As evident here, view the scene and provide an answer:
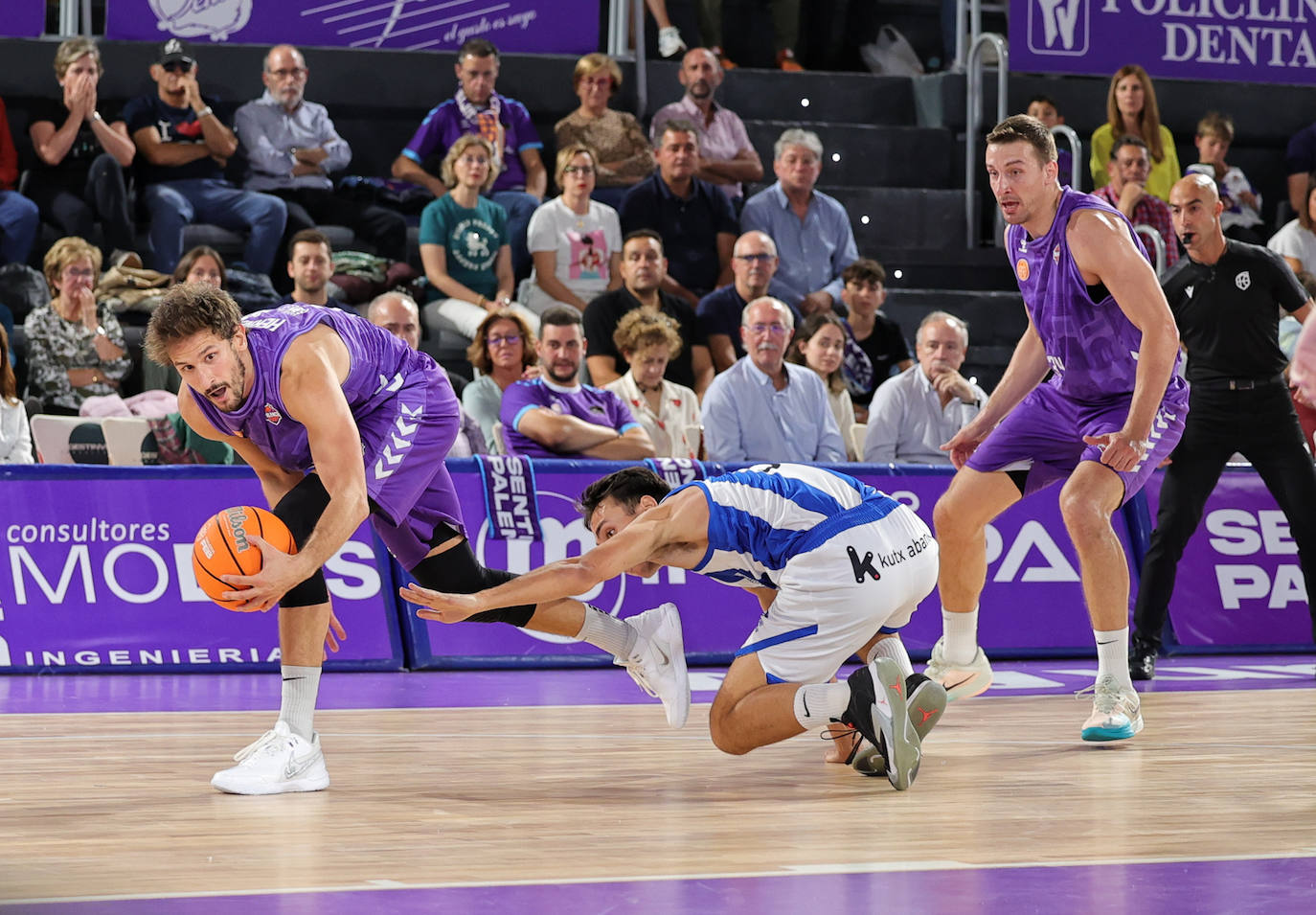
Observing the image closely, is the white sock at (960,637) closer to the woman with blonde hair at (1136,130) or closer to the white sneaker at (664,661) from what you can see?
the white sneaker at (664,661)

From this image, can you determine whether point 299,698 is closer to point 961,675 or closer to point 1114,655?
point 961,675

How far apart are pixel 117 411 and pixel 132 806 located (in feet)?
15.6

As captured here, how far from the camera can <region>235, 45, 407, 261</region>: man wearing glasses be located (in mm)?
10719

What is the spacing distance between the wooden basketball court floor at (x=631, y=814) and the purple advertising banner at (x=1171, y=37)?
22.7 ft

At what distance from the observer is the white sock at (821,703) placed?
4570 millimetres

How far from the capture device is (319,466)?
170 inches

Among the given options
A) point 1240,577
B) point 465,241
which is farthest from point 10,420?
point 1240,577

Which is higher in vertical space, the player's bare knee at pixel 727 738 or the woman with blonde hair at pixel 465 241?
the woman with blonde hair at pixel 465 241

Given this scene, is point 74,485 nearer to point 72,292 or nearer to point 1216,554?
point 72,292

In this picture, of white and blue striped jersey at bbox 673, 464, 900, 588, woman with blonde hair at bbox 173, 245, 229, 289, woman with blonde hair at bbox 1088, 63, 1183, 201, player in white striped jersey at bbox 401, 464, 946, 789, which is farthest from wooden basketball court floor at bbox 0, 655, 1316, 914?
woman with blonde hair at bbox 1088, 63, 1183, 201

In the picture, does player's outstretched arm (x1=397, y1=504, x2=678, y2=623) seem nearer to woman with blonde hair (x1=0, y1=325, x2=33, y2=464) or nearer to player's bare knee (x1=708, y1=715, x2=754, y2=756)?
player's bare knee (x1=708, y1=715, x2=754, y2=756)

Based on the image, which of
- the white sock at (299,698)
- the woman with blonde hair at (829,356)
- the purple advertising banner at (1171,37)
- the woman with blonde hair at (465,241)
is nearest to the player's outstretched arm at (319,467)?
the white sock at (299,698)

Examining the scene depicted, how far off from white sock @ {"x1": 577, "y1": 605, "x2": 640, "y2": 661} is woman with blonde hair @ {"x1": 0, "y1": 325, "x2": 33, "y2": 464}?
13.8 feet

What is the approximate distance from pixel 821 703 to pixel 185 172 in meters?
7.28
